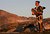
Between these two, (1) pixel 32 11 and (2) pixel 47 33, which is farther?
(1) pixel 32 11

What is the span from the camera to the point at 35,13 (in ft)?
19.5

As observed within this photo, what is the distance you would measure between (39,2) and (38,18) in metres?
0.53

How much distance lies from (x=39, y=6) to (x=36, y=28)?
0.79 m

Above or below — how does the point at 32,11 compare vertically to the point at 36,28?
above

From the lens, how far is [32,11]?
6.02m

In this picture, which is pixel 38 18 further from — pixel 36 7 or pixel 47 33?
pixel 47 33

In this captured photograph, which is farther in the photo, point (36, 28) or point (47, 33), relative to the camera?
point (36, 28)

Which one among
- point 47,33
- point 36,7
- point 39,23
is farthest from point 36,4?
point 47,33

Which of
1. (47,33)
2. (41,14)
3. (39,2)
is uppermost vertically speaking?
(39,2)

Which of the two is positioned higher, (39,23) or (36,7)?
(36,7)

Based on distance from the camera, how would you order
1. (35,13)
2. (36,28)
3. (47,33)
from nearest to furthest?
(47,33), (36,28), (35,13)

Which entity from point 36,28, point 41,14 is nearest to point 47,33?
point 36,28

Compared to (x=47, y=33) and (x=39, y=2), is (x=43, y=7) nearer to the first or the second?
(x=39, y=2)

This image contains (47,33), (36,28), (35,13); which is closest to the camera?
(47,33)
